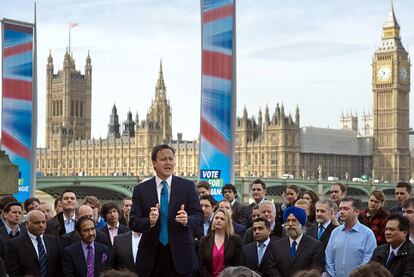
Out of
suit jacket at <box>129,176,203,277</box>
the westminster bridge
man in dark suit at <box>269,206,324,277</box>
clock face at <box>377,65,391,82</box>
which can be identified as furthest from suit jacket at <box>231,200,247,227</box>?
clock face at <box>377,65,391,82</box>

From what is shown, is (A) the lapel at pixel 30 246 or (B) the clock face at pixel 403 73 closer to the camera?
(A) the lapel at pixel 30 246

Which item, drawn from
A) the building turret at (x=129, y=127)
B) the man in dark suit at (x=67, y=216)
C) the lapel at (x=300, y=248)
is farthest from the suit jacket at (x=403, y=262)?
the building turret at (x=129, y=127)

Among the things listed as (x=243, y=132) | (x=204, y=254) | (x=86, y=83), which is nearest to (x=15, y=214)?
(x=204, y=254)

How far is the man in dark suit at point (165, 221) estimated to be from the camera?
5004mm

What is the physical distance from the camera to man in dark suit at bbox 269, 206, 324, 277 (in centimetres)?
586

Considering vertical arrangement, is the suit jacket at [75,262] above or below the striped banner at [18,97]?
below

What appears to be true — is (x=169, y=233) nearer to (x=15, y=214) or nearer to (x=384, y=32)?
(x=15, y=214)

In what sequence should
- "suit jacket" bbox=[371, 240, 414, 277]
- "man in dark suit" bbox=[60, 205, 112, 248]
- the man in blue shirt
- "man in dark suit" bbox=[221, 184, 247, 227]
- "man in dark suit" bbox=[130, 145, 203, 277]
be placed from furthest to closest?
"man in dark suit" bbox=[221, 184, 247, 227]
"man in dark suit" bbox=[60, 205, 112, 248]
the man in blue shirt
"suit jacket" bbox=[371, 240, 414, 277]
"man in dark suit" bbox=[130, 145, 203, 277]

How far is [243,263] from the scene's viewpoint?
6309 mm

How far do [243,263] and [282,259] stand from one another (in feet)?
1.62

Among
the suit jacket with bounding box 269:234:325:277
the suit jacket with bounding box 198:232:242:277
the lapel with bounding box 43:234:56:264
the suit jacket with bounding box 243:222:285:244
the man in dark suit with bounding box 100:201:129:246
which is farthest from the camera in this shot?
the man in dark suit with bounding box 100:201:129:246

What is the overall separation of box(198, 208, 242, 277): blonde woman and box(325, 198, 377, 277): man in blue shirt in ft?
2.24

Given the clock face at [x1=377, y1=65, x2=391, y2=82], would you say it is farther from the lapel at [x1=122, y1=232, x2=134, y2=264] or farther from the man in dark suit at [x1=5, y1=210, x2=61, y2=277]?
the man in dark suit at [x1=5, y1=210, x2=61, y2=277]

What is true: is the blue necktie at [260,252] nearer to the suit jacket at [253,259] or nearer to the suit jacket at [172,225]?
the suit jacket at [253,259]
